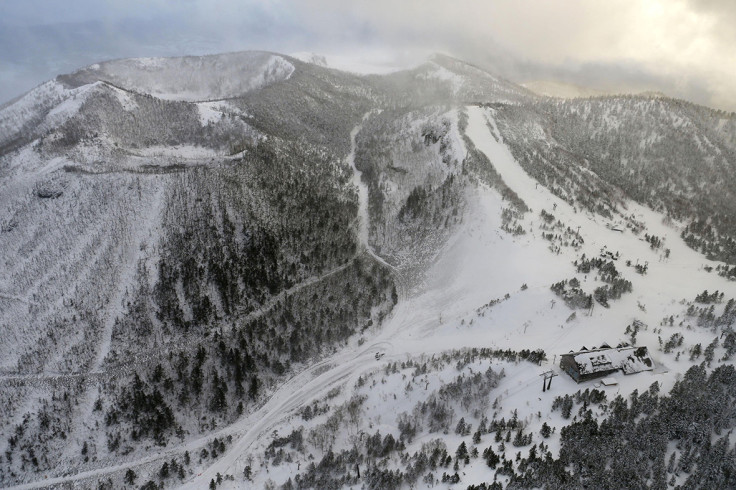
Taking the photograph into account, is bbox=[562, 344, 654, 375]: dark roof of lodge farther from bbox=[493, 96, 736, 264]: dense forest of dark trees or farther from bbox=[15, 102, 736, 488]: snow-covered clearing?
bbox=[493, 96, 736, 264]: dense forest of dark trees

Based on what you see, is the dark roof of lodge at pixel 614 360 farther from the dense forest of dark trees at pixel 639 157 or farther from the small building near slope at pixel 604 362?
the dense forest of dark trees at pixel 639 157

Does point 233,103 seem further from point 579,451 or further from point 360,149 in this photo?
point 579,451

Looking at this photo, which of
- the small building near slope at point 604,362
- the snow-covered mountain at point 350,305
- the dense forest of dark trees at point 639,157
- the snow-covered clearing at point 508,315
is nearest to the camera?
the snow-covered mountain at point 350,305

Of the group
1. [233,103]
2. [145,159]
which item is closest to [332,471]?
[145,159]

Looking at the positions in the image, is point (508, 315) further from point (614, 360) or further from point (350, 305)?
point (350, 305)

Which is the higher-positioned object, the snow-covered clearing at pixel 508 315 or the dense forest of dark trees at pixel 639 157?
the dense forest of dark trees at pixel 639 157

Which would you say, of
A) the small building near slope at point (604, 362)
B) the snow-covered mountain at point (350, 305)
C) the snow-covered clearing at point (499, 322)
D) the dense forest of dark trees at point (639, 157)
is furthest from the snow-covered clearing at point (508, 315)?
the dense forest of dark trees at point (639, 157)
